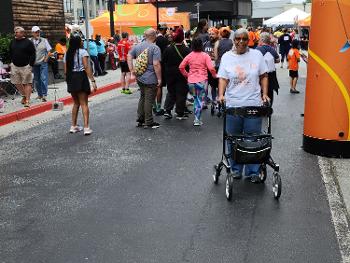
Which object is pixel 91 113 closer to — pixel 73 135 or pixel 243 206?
pixel 73 135

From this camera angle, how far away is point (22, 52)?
1181 cm

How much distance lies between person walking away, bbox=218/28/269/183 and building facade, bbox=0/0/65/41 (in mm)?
12445

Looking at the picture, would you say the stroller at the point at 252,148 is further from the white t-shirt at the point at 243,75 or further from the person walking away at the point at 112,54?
the person walking away at the point at 112,54

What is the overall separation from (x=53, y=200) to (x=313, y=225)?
2842 mm

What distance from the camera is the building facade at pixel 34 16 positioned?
16.5m

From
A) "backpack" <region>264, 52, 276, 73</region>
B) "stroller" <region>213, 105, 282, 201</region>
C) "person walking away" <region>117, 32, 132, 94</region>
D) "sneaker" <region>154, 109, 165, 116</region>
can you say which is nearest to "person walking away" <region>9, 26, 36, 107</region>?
"sneaker" <region>154, 109, 165, 116</region>

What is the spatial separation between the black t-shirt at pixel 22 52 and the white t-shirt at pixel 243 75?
7182 millimetres

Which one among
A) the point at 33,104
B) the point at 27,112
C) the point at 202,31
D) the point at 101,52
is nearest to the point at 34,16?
the point at 101,52

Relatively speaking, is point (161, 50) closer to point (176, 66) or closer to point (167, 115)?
point (176, 66)

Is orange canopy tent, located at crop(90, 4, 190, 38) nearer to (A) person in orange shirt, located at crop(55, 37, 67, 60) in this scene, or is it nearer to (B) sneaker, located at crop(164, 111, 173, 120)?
(A) person in orange shirt, located at crop(55, 37, 67, 60)

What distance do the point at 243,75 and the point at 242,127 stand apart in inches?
24.9

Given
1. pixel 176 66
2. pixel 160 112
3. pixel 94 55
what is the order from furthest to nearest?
1. pixel 94 55
2. pixel 160 112
3. pixel 176 66

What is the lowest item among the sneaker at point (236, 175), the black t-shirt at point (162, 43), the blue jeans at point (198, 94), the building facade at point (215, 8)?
the sneaker at point (236, 175)

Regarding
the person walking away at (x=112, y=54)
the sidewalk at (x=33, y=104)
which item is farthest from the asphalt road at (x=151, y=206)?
the person walking away at (x=112, y=54)
